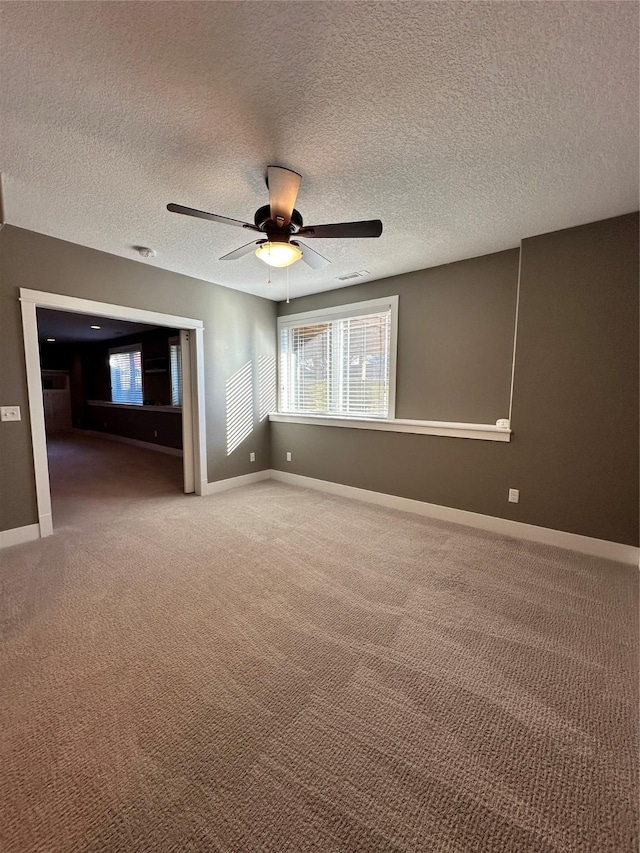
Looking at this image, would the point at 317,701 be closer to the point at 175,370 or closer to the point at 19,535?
the point at 19,535

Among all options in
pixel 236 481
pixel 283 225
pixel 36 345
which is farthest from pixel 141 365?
pixel 283 225

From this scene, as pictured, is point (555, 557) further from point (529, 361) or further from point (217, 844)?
point (217, 844)

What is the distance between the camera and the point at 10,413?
2785mm

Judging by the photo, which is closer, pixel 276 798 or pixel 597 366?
pixel 276 798

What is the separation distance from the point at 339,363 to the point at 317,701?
140 inches

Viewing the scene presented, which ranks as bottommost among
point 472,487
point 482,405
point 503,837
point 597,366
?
point 503,837

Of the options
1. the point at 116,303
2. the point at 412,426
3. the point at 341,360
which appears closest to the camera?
the point at 116,303

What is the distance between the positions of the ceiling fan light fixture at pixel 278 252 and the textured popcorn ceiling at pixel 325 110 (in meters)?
0.40

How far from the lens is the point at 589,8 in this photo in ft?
3.75

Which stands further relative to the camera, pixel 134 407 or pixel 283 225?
pixel 134 407

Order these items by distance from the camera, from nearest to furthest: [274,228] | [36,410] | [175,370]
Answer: [274,228] < [36,410] < [175,370]

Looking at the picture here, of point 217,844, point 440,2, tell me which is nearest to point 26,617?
point 217,844

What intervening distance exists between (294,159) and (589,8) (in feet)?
4.29

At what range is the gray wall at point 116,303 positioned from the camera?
2.74 metres
